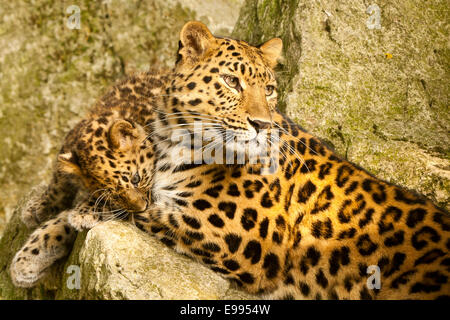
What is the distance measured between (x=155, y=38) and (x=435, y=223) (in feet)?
29.2

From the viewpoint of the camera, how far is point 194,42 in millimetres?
5852

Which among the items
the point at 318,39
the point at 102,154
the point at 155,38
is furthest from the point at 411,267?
the point at 155,38

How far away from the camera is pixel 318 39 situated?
8414 mm

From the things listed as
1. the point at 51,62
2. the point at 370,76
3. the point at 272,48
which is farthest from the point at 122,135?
the point at 51,62

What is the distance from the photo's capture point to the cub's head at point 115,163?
5.97 metres

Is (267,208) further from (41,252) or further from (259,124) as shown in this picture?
(41,252)

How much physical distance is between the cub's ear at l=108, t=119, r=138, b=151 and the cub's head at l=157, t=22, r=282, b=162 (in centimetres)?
43

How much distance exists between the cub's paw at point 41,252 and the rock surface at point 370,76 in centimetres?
388

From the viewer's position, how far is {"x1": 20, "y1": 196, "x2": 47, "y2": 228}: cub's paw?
7.23 metres

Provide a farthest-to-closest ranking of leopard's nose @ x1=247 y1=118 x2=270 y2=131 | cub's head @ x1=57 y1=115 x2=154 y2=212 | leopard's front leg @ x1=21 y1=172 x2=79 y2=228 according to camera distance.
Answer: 1. leopard's front leg @ x1=21 y1=172 x2=79 y2=228
2. cub's head @ x1=57 y1=115 x2=154 y2=212
3. leopard's nose @ x1=247 y1=118 x2=270 y2=131

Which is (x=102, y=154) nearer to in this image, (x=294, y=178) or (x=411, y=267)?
(x=294, y=178)

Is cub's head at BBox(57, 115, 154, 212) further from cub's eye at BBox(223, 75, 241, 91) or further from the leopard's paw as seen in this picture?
cub's eye at BBox(223, 75, 241, 91)

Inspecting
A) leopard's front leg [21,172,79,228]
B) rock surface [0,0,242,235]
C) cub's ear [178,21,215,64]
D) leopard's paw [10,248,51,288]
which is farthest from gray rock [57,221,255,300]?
rock surface [0,0,242,235]

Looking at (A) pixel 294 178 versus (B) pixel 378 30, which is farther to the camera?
(B) pixel 378 30
